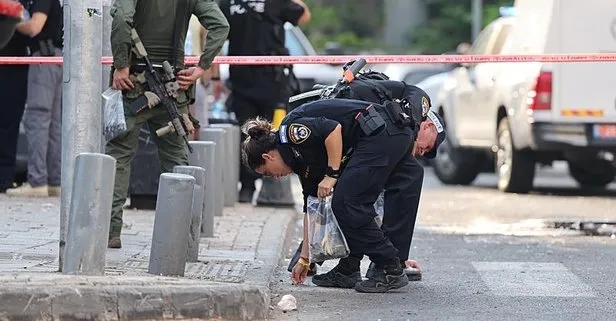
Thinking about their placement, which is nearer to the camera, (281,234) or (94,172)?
(94,172)

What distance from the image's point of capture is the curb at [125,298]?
247 inches

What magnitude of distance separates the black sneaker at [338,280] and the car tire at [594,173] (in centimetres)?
958

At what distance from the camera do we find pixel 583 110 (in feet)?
48.8

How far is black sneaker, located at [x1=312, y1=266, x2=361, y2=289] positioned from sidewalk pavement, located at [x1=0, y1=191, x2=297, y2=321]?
0.30 m

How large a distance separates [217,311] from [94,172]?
84 centimetres

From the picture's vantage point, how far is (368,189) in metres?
7.69

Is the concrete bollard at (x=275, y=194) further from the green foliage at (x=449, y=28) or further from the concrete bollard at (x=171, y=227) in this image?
the green foliage at (x=449, y=28)

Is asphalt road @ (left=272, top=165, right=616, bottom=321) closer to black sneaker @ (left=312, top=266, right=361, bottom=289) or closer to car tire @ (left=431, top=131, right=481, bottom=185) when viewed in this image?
black sneaker @ (left=312, top=266, right=361, bottom=289)

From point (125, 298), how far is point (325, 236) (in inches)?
62.4

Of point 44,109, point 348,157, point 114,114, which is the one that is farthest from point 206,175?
point 44,109

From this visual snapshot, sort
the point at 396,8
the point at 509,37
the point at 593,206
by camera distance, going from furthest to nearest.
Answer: the point at 396,8
the point at 509,37
the point at 593,206

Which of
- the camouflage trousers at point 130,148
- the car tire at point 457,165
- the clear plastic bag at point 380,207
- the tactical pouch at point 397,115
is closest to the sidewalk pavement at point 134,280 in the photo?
the camouflage trousers at point 130,148

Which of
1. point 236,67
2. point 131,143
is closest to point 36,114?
point 236,67

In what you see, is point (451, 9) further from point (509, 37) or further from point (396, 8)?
point (509, 37)
